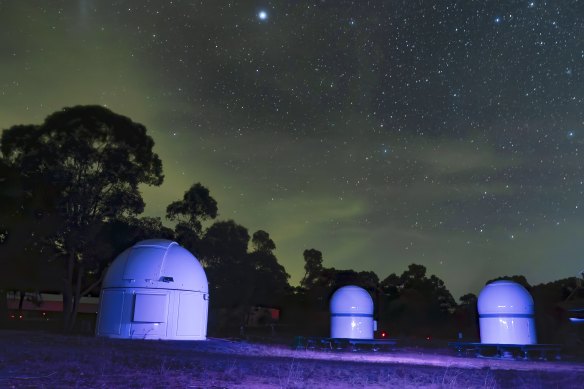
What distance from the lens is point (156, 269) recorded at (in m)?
26.6

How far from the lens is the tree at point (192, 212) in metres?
45.2

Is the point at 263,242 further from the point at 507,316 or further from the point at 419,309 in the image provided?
the point at 507,316

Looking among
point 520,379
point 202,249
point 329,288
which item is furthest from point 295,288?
point 520,379

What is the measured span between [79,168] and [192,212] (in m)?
12.9

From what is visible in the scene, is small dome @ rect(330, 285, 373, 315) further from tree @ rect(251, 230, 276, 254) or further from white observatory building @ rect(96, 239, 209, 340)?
tree @ rect(251, 230, 276, 254)

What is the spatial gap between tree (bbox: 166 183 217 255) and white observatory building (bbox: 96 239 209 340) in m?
16.7

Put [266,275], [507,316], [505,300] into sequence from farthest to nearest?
[266,275] < [505,300] < [507,316]

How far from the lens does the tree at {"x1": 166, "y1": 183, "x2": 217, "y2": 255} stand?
45188 mm

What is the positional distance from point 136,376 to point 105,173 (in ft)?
91.6

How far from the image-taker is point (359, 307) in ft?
101

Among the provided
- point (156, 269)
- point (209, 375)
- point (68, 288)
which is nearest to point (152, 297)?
point (156, 269)

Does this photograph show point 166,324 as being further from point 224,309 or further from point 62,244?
point 224,309

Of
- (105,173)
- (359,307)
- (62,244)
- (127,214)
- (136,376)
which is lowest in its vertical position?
(136,376)

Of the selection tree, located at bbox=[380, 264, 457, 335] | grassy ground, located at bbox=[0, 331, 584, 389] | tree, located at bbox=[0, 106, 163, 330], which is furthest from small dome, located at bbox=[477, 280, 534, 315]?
tree, located at bbox=[380, 264, 457, 335]
